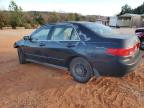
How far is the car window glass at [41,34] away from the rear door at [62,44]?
291 millimetres

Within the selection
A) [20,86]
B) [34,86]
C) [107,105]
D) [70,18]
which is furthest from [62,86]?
[70,18]

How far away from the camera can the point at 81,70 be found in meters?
5.61

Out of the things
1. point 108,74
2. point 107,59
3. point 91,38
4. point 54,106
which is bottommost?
point 54,106

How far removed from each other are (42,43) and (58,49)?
0.79m

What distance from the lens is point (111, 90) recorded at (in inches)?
→ 195

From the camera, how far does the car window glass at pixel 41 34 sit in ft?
21.2

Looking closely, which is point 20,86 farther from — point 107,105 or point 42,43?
point 107,105

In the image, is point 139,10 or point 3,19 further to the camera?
point 139,10

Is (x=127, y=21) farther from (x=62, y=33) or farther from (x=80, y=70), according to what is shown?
(x=80, y=70)

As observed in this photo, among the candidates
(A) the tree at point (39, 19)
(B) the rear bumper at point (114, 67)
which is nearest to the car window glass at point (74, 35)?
(B) the rear bumper at point (114, 67)

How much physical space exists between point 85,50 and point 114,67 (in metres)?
0.86

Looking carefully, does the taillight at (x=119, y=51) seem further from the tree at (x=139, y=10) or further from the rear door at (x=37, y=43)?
the tree at (x=139, y=10)

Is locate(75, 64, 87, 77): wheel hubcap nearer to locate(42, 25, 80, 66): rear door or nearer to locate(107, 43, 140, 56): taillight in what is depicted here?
locate(42, 25, 80, 66): rear door

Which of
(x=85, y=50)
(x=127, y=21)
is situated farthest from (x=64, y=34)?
(x=127, y=21)
